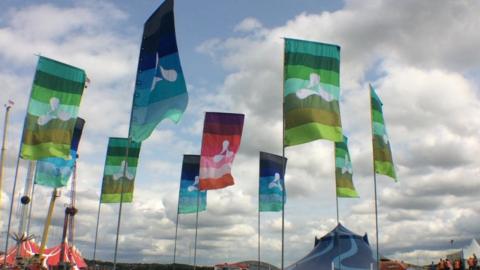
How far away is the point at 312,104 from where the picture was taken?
21.4 m

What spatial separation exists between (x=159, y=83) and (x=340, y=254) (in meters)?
31.1

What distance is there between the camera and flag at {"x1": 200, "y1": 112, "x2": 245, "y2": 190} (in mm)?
29328

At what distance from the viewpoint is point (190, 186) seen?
3697 cm

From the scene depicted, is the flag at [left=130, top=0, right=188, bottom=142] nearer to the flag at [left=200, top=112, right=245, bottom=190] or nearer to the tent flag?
the tent flag

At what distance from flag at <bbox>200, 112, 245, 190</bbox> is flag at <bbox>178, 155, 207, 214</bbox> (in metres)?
6.71

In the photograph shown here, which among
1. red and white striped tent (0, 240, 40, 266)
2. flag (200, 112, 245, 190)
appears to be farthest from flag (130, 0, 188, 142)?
red and white striped tent (0, 240, 40, 266)

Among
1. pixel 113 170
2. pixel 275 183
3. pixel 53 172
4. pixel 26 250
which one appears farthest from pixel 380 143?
pixel 26 250

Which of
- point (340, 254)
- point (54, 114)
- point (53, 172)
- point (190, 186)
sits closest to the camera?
point (54, 114)

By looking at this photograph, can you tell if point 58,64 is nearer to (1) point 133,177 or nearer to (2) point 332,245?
(1) point 133,177

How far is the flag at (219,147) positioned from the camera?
29.3 m

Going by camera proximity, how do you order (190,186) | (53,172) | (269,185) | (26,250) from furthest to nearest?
(26,250)
(190,186)
(269,185)
(53,172)

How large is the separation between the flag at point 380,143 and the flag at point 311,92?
7.21 meters

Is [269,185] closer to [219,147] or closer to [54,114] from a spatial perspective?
[219,147]

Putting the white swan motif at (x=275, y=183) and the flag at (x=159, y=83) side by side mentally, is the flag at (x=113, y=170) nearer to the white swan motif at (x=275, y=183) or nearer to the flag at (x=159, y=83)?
the white swan motif at (x=275, y=183)
